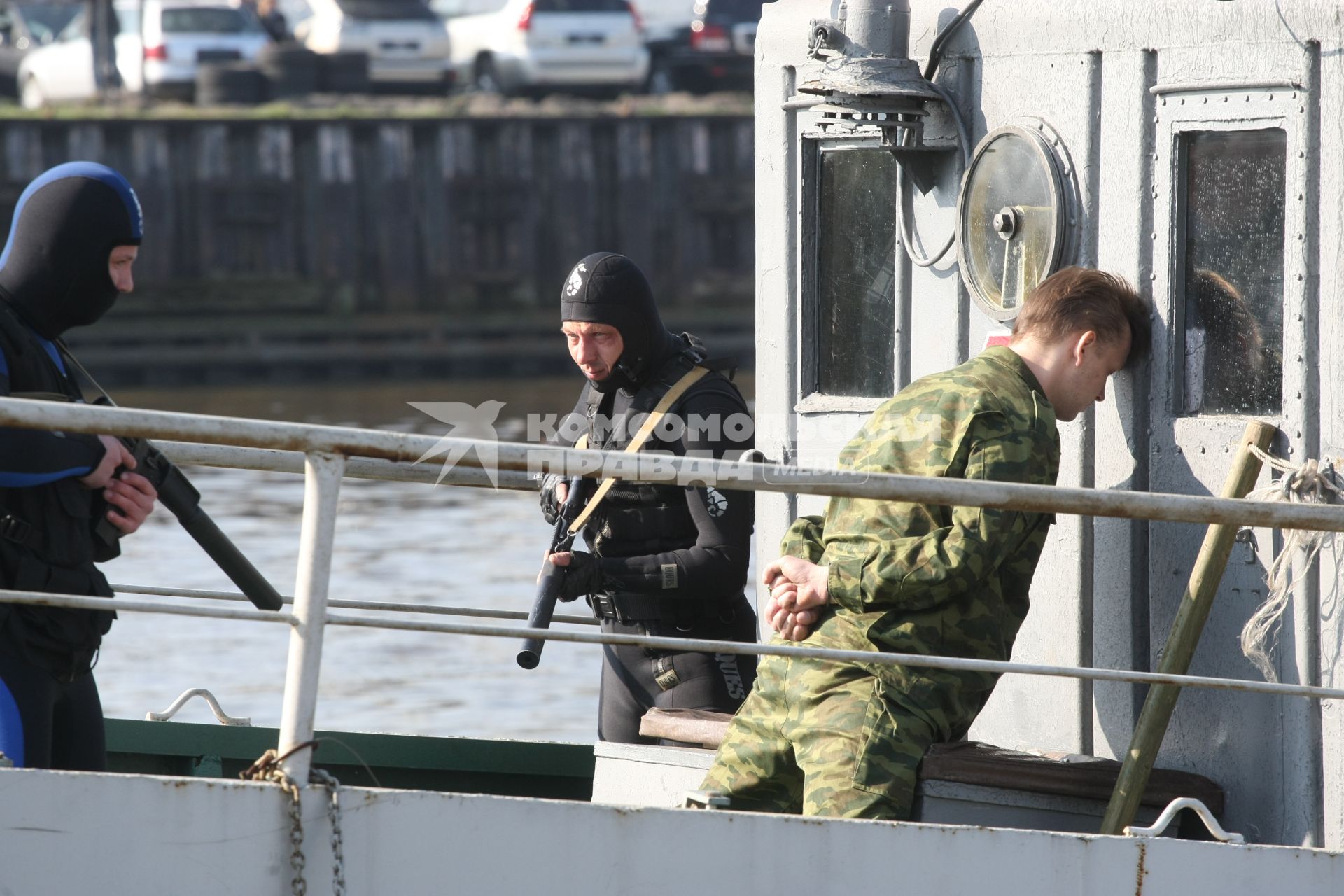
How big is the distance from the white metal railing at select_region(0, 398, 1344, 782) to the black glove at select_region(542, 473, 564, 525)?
1221 millimetres

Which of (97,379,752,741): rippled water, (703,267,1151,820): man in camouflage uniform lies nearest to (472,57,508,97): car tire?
(97,379,752,741): rippled water

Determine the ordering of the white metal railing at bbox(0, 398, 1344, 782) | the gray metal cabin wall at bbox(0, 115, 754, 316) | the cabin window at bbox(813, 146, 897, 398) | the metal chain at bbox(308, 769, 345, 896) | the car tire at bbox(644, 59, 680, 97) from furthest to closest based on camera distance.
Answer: the car tire at bbox(644, 59, 680, 97)
the gray metal cabin wall at bbox(0, 115, 754, 316)
the cabin window at bbox(813, 146, 897, 398)
the metal chain at bbox(308, 769, 345, 896)
the white metal railing at bbox(0, 398, 1344, 782)

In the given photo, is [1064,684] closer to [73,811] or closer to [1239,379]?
→ [1239,379]

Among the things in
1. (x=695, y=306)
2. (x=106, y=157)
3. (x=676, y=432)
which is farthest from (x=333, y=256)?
(x=676, y=432)

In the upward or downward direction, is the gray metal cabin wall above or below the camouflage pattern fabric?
above

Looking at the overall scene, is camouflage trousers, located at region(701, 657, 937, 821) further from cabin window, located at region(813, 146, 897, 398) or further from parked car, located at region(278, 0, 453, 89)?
parked car, located at region(278, 0, 453, 89)

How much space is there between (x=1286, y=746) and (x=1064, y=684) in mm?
624

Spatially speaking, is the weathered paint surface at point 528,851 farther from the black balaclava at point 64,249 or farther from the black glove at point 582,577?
the black glove at point 582,577

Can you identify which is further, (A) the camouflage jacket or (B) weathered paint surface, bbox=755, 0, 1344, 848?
(B) weathered paint surface, bbox=755, 0, 1344, 848

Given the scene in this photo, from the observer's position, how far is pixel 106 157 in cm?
2516

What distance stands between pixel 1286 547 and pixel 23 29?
96.3 ft

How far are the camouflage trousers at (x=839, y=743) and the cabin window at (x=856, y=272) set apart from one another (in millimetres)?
1540

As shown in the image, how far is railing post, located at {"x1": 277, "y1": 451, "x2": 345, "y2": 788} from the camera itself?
3385mm

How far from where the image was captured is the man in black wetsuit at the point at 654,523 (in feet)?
15.8
